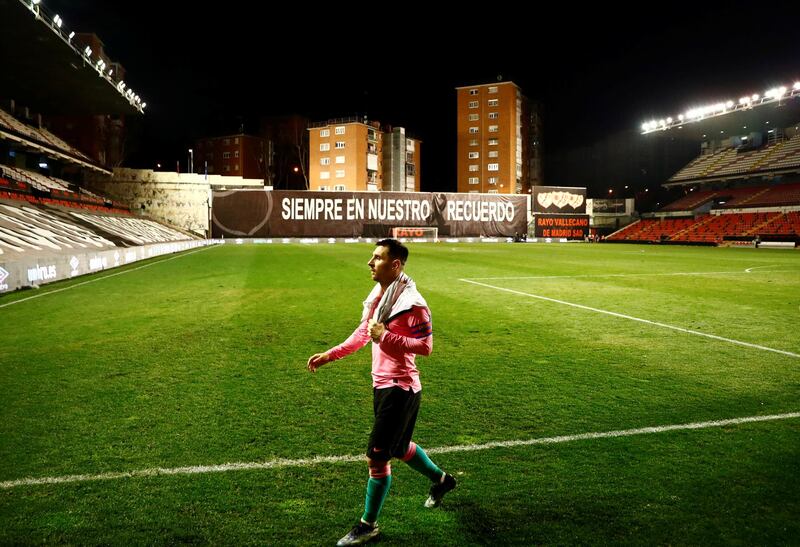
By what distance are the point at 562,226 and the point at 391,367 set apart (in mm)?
53120

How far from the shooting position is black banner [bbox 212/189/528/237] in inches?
1826

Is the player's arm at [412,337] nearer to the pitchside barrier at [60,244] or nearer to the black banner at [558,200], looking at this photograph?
the pitchside barrier at [60,244]

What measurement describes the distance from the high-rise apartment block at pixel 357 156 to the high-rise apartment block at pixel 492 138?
9.34 metres

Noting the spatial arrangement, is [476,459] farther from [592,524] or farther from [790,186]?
[790,186]

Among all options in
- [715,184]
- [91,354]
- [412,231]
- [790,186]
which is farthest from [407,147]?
[91,354]

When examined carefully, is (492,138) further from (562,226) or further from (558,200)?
(562,226)

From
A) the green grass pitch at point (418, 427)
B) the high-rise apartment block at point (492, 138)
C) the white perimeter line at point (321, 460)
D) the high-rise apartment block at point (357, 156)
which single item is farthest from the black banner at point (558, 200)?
the white perimeter line at point (321, 460)

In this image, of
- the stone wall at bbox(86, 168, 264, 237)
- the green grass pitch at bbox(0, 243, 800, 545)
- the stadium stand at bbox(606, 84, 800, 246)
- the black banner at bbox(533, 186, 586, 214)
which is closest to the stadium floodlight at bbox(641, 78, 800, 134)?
the stadium stand at bbox(606, 84, 800, 246)

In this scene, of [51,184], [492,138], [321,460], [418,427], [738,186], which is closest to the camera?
[321,460]

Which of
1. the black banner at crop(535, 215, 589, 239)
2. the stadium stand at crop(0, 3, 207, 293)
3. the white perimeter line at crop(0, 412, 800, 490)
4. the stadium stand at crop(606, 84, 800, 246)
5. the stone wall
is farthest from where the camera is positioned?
the black banner at crop(535, 215, 589, 239)

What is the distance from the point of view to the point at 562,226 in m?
53.4

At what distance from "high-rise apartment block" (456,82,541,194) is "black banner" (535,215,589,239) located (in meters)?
27.1

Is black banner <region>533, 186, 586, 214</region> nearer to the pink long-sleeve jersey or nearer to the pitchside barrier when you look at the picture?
the pitchside barrier

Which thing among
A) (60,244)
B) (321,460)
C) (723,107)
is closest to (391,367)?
(321,460)
